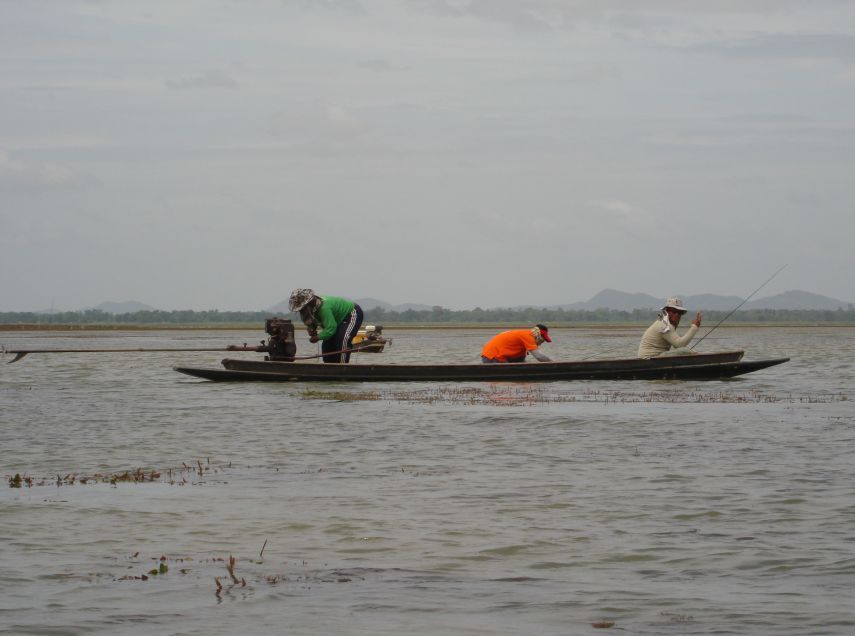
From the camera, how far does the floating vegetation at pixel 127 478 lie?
11836mm

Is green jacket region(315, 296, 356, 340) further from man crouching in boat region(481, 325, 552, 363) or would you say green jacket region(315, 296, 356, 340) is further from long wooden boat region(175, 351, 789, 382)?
man crouching in boat region(481, 325, 552, 363)

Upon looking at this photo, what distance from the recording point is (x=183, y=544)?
29.5 ft

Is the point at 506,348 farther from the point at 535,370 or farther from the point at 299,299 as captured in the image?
the point at 299,299

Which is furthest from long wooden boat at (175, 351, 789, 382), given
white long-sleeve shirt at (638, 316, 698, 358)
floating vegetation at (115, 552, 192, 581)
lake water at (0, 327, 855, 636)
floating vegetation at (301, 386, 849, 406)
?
floating vegetation at (115, 552, 192, 581)

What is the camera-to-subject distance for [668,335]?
23297mm

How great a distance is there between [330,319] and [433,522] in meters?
14.1

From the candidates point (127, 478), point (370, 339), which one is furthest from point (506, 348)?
point (127, 478)

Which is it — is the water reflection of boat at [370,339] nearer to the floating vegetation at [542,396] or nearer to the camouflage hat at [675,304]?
the floating vegetation at [542,396]

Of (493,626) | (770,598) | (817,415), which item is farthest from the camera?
(817,415)

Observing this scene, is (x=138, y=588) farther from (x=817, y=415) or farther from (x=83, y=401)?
(x=83, y=401)

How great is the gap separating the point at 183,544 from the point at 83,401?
14.6 m

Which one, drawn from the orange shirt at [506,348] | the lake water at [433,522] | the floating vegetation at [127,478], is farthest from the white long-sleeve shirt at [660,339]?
the floating vegetation at [127,478]

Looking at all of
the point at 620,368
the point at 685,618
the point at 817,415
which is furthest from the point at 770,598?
the point at 620,368

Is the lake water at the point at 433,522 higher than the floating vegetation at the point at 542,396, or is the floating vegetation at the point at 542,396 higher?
the floating vegetation at the point at 542,396
